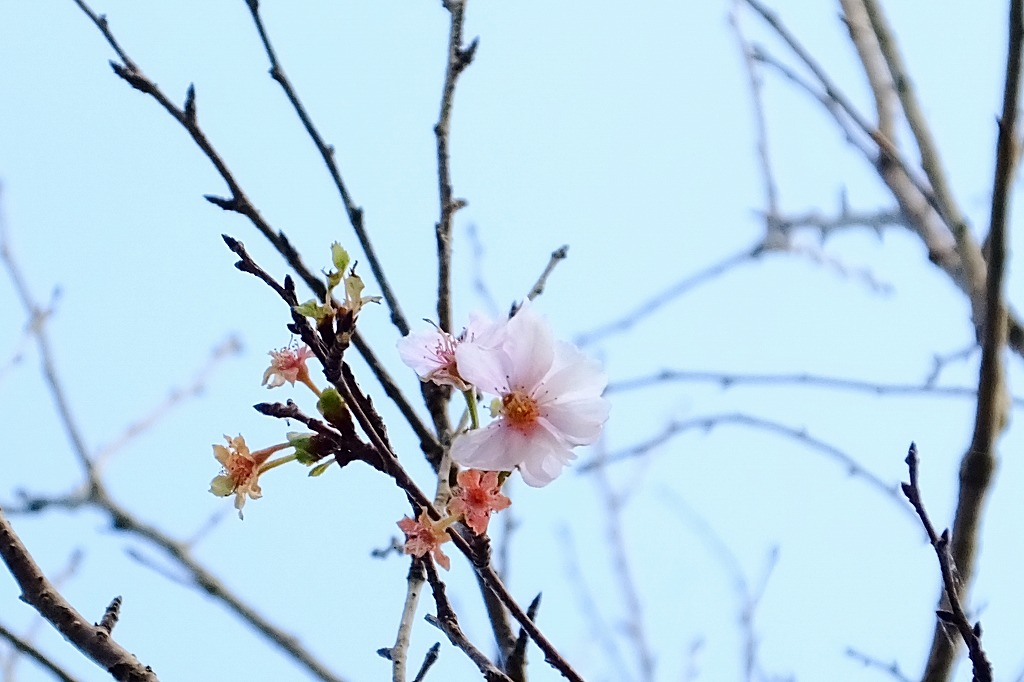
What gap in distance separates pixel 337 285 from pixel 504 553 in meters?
1.23

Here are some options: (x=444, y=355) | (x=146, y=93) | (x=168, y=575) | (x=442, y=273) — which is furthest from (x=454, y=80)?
(x=168, y=575)

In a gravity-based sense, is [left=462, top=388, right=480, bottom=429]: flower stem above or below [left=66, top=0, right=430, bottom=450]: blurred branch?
below

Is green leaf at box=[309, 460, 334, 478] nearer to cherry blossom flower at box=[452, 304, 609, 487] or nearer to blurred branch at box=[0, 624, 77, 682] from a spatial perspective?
cherry blossom flower at box=[452, 304, 609, 487]

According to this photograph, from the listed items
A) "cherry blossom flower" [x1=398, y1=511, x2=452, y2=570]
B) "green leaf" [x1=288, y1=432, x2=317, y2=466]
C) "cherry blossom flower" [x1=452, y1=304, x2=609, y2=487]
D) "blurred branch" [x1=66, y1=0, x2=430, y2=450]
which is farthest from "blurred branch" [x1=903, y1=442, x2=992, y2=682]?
"blurred branch" [x1=66, y1=0, x2=430, y2=450]

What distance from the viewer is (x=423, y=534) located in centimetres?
70

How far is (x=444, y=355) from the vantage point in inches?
32.3

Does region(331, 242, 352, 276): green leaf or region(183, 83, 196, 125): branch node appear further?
region(183, 83, 196, 125): branch node

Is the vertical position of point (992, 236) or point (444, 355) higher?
point (992, 236)

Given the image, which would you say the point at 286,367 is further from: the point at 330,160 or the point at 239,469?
the point at 330,160

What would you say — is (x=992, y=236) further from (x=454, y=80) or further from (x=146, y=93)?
(x=146, y=93)

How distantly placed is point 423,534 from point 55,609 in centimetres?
40

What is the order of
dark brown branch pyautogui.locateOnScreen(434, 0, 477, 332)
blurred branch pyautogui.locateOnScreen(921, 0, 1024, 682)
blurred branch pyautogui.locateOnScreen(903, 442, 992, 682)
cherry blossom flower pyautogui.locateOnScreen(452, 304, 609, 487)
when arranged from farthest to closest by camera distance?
dark brown branch pyautogui.locateOnScreen(434, 0, 477, 332) → blurred branch pyautogui.locateOnScreen(921, 0, 1024, 682) → cherry blossom flower pyautogui.locateOnScreen(452, 304, 609, 487) → blurred branch pyautogui.locateOnScreen(903, 442, 992, 682)

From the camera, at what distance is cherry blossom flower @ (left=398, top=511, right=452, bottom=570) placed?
0.69 metres

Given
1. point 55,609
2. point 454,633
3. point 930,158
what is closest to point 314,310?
point 454,633
